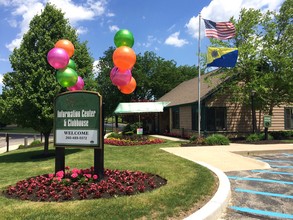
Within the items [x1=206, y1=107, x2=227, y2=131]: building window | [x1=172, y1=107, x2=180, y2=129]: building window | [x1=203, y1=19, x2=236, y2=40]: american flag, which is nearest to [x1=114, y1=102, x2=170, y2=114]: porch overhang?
[x1=172, y1=107, x2=180, y2=129]: building window

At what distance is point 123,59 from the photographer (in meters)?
6.97

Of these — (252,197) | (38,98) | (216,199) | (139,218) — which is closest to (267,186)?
(252,197)

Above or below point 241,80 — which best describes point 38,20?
above

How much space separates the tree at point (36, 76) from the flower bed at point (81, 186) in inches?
273

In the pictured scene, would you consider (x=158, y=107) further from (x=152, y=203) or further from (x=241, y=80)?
(x=152, y=203)

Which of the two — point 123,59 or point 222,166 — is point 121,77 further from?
point 222,166

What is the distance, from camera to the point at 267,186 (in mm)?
7270

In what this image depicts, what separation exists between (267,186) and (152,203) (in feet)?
11.1

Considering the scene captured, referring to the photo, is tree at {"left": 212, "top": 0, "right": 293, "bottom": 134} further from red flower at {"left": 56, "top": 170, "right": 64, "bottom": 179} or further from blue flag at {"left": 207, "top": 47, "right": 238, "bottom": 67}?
red flower at {"left": 56, "top": 170, "right": 64, "bottom": 179}

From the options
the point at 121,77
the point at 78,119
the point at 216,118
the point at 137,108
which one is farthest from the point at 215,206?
the point at 137,108

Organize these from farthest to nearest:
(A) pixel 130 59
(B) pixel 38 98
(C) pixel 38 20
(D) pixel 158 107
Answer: (D) pixel 158 107
(C) pixel 38 20
(B) pixel 38 98
(A) pixel 130 59

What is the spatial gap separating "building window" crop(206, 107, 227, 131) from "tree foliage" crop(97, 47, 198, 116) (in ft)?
67.0

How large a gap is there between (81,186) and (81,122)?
151 cm

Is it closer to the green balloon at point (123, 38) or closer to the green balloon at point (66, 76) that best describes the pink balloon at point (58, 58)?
the green balloon at point (66, 76)
